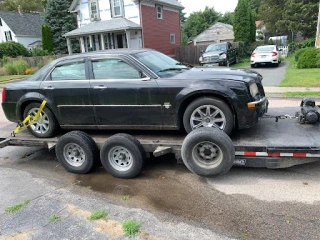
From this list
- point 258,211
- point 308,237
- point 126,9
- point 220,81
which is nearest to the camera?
point 308,237

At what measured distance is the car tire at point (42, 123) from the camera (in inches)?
208

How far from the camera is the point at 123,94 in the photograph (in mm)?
4668

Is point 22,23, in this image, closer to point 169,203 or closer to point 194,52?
point 194,52

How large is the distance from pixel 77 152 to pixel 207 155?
7.32ft

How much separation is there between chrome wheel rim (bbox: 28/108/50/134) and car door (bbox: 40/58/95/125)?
353 mm

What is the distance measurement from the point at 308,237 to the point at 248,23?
30.3 meters

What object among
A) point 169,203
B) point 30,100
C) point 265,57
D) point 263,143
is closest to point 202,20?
point 265,57

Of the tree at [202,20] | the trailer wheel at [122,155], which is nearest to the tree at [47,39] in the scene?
the trailer wheel at [122,155]

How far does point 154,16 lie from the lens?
26969mm

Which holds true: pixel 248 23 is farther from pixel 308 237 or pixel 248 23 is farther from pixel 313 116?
pixel 308 237

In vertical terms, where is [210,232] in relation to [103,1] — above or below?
below

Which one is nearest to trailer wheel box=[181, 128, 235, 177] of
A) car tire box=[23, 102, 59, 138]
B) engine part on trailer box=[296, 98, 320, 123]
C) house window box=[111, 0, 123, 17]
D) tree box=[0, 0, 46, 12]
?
engine part on trailer box=[296, 98, 320, 123]

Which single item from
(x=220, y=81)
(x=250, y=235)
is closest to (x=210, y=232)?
(x=250, y=235)

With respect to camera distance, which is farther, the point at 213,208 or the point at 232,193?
the point at 232,193
